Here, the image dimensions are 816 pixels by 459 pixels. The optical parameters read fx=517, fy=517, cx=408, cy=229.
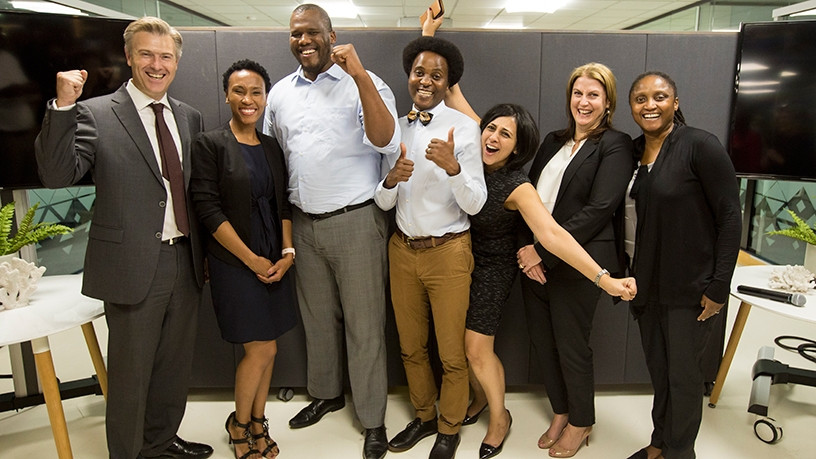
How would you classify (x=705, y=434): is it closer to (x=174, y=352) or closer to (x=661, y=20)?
(x=174, y=352)

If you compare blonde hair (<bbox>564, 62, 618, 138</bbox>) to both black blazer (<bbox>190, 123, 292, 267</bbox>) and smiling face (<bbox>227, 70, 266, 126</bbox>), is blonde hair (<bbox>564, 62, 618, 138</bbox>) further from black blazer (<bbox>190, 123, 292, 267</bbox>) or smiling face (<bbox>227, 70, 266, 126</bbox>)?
black blazer (<bbox>190, 123, 292, 267</bbox>)

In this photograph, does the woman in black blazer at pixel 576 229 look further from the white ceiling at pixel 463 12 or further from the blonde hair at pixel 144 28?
the white ceiling at pixel 463 12

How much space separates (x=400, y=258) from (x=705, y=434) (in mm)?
1778

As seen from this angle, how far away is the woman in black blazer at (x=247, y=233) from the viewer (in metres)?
2.05

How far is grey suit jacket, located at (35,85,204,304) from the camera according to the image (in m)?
1.90

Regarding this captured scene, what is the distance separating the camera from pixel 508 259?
89.4 inches

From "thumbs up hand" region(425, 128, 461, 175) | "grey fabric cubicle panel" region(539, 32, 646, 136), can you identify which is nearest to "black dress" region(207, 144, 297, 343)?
"thumbs up hand" region(425, 128, 461, 175)

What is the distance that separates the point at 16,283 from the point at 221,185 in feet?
3.23

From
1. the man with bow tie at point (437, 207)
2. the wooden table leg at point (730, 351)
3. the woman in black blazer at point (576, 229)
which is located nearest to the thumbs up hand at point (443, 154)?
the man with bow tie at point (437, 207)

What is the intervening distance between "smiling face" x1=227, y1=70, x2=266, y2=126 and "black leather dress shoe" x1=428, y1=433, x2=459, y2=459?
64.6 inches

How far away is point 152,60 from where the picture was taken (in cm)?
193

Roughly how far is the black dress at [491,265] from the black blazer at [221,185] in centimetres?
97

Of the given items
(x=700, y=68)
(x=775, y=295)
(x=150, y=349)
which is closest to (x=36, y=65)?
(x=150, y=349)

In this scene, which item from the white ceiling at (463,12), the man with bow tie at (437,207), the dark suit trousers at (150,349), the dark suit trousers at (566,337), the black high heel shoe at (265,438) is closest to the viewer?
the dark suit trousers at (150,349)
